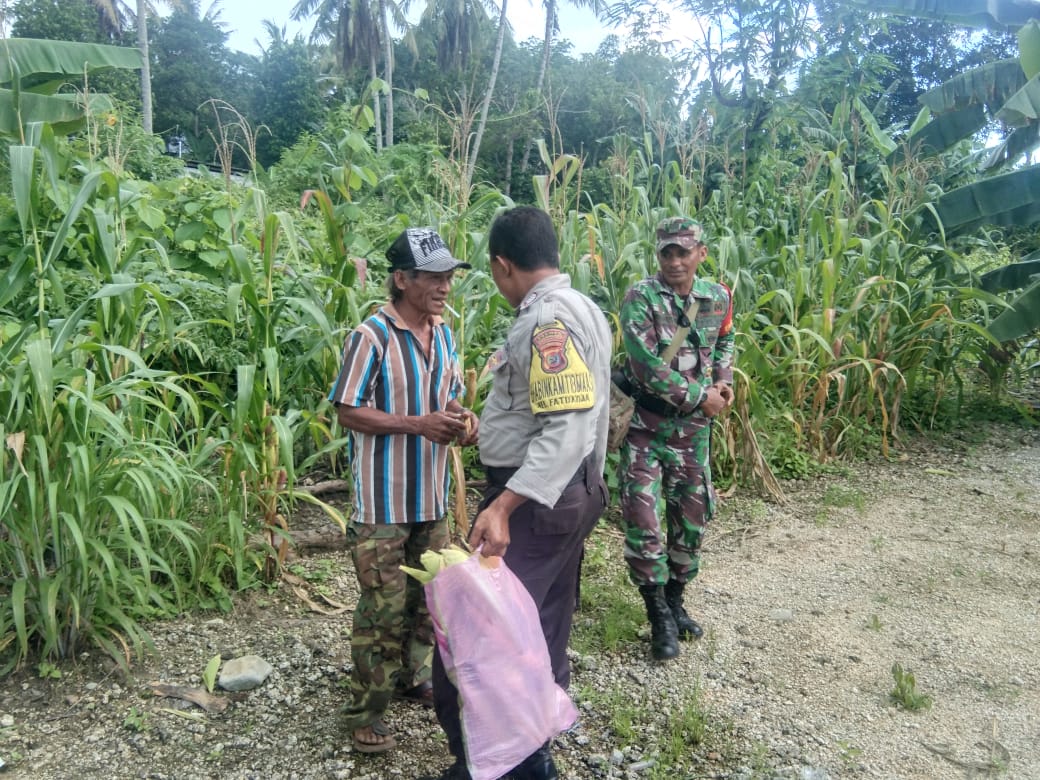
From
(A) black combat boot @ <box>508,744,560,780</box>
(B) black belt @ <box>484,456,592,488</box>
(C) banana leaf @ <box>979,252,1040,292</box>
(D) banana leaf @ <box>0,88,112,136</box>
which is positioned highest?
(D) banana leaf @ <box>0,88,112,136</box>

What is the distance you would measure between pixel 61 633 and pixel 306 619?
87cm

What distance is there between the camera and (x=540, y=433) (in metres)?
2.13

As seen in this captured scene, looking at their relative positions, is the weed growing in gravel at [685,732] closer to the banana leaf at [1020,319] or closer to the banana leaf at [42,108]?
the banana leaf at [42,108]

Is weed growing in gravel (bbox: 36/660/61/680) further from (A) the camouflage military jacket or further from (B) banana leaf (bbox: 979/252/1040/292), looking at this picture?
(B) banana leaf (bbox: 979/252/1040/292)

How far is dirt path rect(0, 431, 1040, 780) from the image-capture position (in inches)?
98.4

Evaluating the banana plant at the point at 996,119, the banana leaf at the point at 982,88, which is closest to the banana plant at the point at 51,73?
the banana plant at the point at 996,119

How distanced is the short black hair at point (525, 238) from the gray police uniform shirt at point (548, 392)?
65mm

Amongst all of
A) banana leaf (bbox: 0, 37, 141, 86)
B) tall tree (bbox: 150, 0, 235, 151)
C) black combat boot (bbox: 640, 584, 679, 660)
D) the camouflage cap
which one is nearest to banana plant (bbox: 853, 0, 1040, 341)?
the camouflage cap

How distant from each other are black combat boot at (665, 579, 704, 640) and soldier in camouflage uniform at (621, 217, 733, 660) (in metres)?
0.01

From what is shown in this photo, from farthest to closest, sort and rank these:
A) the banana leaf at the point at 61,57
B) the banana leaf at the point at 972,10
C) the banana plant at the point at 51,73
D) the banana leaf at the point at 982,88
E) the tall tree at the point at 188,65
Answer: the tall tree at the point at 188,65
the banana leaf at the point at 982,88
the banana leaf at the point at 972,10
the banana leaf at the point at 61,57
the banana plant at the point at 51,73

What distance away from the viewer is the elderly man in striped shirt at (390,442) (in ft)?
7.86

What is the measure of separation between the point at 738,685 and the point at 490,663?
1411 mm

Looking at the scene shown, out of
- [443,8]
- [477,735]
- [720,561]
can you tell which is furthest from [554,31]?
[477,735]

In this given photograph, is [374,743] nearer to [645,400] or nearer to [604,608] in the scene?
[604,608]
